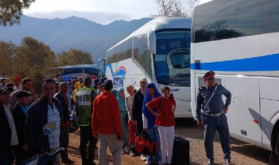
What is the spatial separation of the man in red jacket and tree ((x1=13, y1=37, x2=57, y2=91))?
20.5 m

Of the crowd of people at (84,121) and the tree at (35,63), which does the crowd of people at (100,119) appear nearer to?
the crowd of people at (84,121)

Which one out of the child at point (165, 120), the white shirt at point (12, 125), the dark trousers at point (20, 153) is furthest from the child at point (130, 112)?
the white shirt at point (12, 125)

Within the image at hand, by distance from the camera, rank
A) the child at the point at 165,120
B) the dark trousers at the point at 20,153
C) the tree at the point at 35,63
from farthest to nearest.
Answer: the tree at the point at 35,63
the child at the point at 165,120
the dark trousers at the point at 20,153

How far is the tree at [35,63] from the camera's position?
86.7ft

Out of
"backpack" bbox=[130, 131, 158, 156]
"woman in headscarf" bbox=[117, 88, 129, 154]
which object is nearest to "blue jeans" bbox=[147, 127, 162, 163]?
"backpack" bbox=[130, 131, 158, 156]

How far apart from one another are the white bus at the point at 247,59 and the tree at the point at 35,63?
1962cm

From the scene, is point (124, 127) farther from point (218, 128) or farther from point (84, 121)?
point (218, 128)

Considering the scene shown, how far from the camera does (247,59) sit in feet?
24.3

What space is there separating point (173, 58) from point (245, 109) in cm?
517

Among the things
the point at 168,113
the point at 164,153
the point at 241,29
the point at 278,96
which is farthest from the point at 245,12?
the point at 164,153

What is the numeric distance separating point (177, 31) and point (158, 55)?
1.18 meters

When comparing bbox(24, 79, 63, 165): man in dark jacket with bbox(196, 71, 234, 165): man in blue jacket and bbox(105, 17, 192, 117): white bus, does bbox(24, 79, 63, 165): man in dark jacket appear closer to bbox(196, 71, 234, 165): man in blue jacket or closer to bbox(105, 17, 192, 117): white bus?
bbox(196, 71, 234, 165): man in blue jacket

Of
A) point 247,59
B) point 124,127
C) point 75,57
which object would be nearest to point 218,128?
point 247,59

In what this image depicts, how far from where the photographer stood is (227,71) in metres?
8.09
